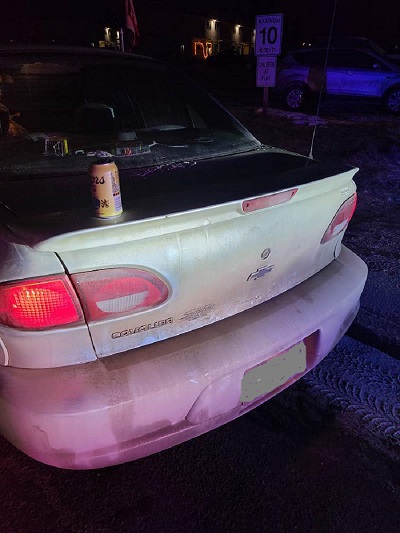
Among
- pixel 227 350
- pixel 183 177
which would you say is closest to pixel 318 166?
pixel 183 177

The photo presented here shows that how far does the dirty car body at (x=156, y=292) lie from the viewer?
142 centimetres

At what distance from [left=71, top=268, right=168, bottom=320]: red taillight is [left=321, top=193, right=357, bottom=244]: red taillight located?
0.97m

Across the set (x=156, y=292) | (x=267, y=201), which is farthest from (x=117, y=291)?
(x=267, y=201)

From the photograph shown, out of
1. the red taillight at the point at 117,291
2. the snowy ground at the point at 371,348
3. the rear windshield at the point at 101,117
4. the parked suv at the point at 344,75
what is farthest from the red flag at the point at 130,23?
the red taillight at the point at 117,291

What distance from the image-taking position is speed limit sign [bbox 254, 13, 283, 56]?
7.54 m

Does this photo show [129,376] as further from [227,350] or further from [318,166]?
[318,166]

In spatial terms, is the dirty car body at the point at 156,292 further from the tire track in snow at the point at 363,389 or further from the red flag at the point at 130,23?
the red flag at the point at 130,23

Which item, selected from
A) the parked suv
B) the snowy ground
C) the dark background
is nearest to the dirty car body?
the snowy ground

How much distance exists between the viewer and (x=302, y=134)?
8.89 meters

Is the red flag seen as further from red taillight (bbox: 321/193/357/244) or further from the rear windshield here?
red taillight (bbox: 321/193/357/244)

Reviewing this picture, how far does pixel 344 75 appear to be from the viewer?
37.6 feet

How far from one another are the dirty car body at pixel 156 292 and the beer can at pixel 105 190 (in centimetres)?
3

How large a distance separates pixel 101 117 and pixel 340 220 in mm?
1553

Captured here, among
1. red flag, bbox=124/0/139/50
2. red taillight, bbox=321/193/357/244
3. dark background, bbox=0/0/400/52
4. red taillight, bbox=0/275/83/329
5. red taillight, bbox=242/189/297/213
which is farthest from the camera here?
dark background, bbox=0/0/400/52
